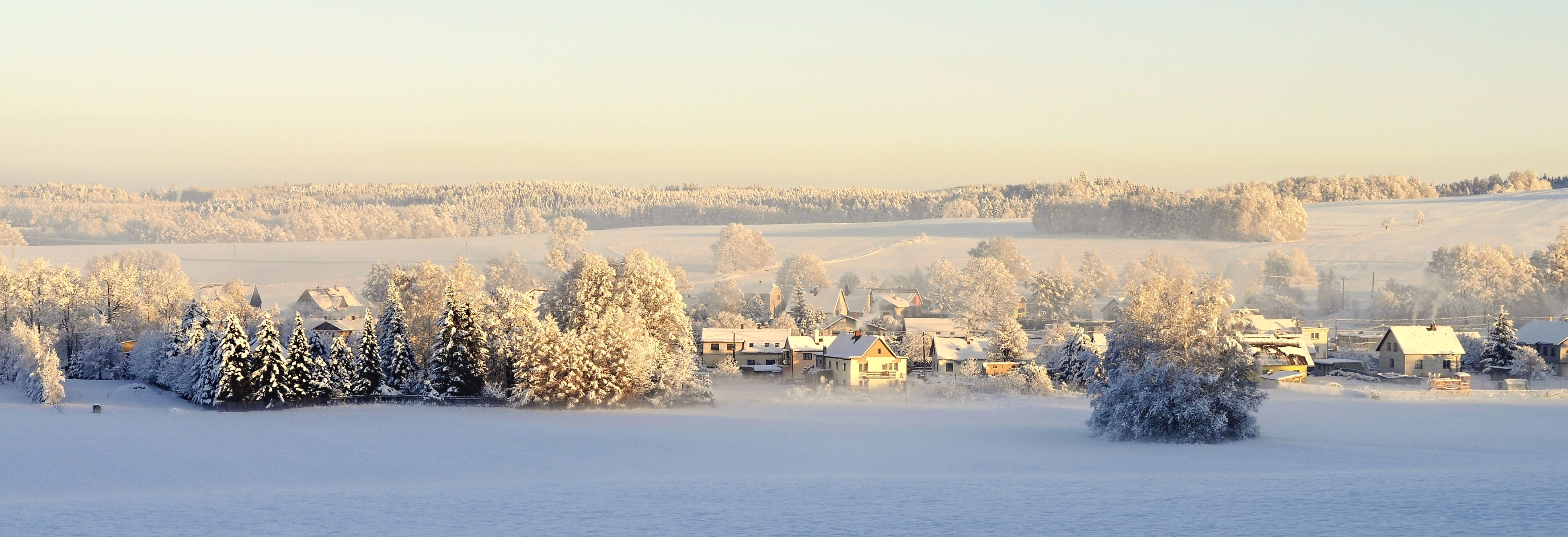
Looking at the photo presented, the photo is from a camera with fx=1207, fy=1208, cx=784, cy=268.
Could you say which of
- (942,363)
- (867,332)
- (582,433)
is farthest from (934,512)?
(867,332)

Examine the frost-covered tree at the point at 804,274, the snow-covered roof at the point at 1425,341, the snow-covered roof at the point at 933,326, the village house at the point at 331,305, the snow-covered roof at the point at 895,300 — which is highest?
the frost-covered tree at the point at 804,274

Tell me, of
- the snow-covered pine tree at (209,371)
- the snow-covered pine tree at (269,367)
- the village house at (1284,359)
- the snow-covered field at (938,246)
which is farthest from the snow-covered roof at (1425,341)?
the snow-covered pine tree at (209,371)

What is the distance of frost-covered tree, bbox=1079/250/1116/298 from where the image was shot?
92.3 meters

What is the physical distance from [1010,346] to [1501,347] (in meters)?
21.3

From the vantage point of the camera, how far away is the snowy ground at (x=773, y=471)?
1662cm

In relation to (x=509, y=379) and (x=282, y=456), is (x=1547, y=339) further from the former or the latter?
(x=282, y=456)

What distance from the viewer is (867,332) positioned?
6588cm

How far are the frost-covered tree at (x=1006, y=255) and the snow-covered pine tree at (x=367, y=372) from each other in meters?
64.5

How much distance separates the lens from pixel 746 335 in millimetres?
59594

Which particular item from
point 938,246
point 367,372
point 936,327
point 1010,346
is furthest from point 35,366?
point 938,246

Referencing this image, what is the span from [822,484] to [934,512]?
13.3 feet

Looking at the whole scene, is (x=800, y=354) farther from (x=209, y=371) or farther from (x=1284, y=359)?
(x=209, y=371)

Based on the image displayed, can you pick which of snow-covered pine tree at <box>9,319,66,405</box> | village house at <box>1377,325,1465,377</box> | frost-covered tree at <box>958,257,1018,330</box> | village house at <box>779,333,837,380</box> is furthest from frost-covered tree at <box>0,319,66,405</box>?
village house at <box>1377,325,1465,377</box>

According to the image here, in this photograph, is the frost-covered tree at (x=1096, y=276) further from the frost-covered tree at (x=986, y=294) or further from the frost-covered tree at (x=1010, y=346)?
the frost-covered tree at (x=1010, y=346)
